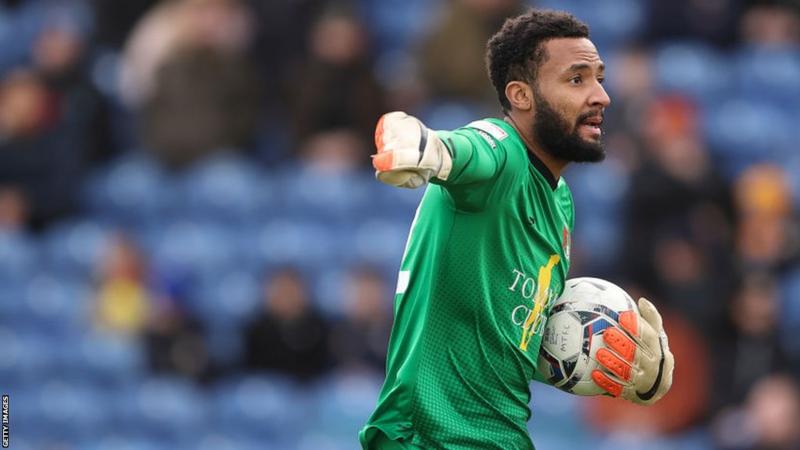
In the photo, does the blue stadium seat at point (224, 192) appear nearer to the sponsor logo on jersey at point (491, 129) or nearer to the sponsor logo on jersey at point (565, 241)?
the sponsor logo on jersey at point (565, 241)

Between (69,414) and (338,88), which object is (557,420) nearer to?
(338,88)

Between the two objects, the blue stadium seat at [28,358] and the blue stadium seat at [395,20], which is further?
the blue stadium seat at [395,20]

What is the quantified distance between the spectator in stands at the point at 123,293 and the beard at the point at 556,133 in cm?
719

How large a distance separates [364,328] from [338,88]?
2.36 meters

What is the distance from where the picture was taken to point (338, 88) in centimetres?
1218

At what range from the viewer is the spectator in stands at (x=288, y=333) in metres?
10.9

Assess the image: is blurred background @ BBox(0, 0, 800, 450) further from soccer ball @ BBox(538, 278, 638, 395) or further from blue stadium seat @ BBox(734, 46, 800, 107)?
soccer ball @ BBox(538, 278, 638, 395)

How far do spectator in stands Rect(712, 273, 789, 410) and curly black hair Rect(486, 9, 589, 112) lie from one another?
5.14m

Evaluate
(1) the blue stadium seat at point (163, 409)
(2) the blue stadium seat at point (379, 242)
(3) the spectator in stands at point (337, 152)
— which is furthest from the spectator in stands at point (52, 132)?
(2) the blue stadium seat at point (379, 242)

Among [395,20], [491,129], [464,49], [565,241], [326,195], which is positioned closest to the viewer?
[491,129]

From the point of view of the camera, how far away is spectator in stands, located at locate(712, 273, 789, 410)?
32.4ft

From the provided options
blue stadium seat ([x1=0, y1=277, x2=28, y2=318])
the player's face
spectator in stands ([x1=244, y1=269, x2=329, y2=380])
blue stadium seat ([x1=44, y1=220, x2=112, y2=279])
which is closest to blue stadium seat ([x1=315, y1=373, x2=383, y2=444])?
spectator in stands ([x1=244, y1=269, x2=329, y2=380])

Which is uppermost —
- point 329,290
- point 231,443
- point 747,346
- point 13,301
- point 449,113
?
point 449,113

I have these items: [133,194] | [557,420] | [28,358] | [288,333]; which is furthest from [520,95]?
[133,194]
